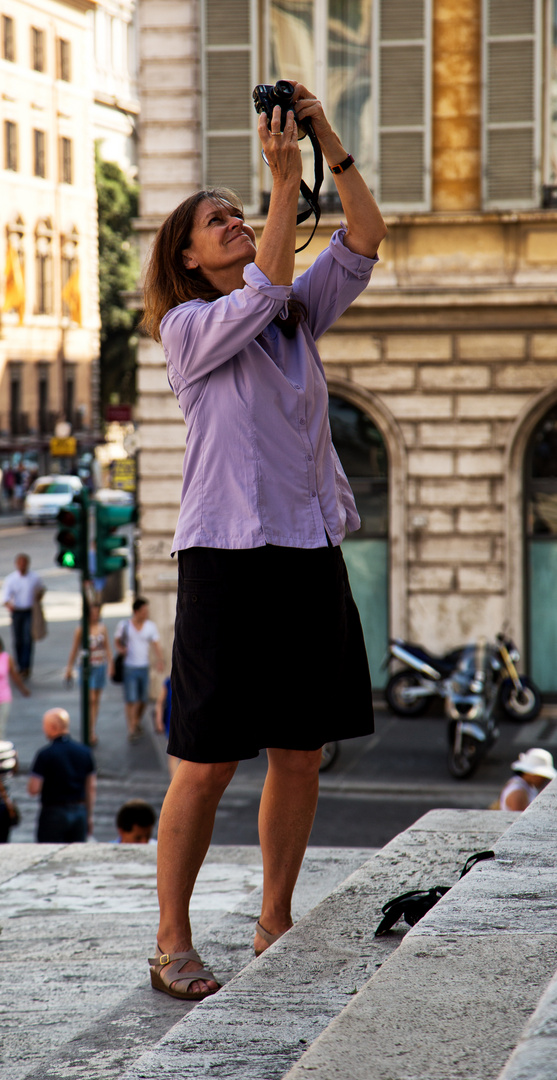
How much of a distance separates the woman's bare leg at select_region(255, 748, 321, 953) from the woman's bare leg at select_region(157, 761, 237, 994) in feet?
0.51

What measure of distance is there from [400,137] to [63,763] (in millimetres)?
9543

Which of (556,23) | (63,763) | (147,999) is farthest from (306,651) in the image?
(556,23)

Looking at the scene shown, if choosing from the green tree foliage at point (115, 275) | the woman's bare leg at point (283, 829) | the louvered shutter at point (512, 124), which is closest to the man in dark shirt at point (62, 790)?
the woman's bare leg at point (283, 829)

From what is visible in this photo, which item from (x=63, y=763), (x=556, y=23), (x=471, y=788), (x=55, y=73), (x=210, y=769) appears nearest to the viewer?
(x=210, y=769)

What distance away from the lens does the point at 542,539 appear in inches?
615

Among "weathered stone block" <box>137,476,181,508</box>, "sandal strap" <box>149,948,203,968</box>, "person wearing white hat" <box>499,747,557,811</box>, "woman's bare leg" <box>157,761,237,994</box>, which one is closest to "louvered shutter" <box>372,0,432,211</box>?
"weathered stone block" <box>137,476,181,508</box>

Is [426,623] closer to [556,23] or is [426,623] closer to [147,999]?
[556,23]

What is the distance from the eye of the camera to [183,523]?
301 cm

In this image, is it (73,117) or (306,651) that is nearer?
(306,651)

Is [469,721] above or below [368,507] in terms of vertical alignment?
below

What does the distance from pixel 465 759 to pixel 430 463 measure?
13.3ft

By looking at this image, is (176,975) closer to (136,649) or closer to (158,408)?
(136,649)

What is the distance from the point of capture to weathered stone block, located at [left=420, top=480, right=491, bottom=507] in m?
15.6

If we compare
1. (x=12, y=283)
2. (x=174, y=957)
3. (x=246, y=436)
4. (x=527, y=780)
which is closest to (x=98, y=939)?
(x=174, y=957)
